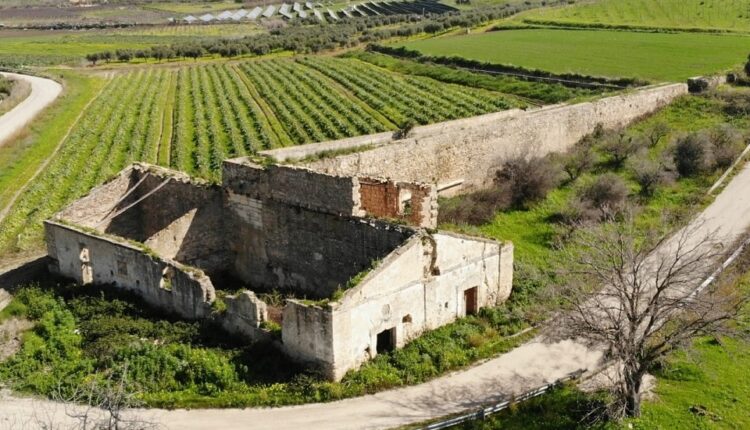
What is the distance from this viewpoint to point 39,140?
140 feet

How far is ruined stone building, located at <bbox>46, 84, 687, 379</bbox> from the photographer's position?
1709 cm

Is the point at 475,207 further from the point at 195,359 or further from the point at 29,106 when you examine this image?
the point at 29,106

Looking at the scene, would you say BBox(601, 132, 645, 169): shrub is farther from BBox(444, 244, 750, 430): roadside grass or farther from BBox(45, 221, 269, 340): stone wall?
BBox(45, 221, 269, 340): stone wall

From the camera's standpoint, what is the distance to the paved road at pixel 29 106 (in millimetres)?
46531

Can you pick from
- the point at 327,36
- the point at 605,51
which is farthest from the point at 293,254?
the point at 327,36

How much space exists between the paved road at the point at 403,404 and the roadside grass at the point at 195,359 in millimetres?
304

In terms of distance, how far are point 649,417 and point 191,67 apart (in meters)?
64.6

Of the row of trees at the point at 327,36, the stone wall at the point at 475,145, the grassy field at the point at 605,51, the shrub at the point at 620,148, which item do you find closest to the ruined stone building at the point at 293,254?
the stone wall at the point at 475,145

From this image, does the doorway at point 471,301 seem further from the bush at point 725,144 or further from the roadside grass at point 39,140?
the roadside grass at point 39,140

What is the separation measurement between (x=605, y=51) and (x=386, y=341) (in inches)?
2046

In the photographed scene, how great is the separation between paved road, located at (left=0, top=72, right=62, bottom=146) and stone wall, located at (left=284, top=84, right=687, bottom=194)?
26435mm

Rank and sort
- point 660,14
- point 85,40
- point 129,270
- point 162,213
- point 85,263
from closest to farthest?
point 129,270 → point 85,263 → point 162,213 → point 660,14 → point 85,40

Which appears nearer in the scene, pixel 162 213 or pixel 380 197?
pixel 380 197

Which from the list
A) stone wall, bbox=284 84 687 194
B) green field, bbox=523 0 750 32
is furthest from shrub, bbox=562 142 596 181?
green field, bbox=523 0 750 32
